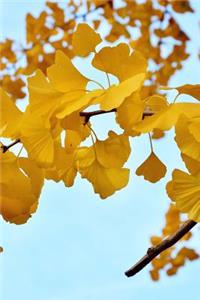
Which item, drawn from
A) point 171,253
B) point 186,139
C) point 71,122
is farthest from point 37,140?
point 171,253

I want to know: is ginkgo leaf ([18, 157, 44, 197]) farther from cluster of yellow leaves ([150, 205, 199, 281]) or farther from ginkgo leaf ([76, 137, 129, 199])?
cluster of yellow leaves ([150, 205, 199, 281])

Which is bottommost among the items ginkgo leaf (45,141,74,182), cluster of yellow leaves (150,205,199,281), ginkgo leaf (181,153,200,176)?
ginkgo leaf (181,153,200,176)

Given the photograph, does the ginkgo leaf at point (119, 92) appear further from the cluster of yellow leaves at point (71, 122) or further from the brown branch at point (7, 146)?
the brown branch at point (7, 146)

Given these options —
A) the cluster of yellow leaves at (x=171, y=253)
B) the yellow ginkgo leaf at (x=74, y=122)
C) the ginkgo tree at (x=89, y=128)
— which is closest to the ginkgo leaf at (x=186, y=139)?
the ginkgo tree at (x=89, y=128)

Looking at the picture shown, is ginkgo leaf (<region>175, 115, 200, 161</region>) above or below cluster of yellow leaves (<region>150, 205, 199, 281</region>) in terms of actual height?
below

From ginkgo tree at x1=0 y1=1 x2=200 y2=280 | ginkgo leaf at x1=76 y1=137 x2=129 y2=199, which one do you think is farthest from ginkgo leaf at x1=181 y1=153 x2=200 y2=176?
ginkgo leaf at x1=76 y1=137 x2=129 y2=199

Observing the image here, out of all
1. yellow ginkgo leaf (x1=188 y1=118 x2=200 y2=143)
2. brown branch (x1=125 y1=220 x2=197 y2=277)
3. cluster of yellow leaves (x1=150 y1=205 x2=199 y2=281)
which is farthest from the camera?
cluster of yellow leaves (x1=150 y1=205 x2=199 y2=281)

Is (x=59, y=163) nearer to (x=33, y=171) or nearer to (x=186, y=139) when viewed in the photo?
(x=33, y=171)

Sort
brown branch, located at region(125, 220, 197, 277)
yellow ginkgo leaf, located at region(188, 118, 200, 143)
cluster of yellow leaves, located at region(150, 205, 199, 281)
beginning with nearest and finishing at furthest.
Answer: yellow ginkgo leaf, located at region(188, 118, 200, 143), brown branch, located at region(125, 220, 197, 277), cluster of yellow leaves, located at region(150, 205, 199, 281)
